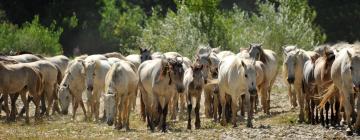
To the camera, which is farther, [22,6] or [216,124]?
[22,6]

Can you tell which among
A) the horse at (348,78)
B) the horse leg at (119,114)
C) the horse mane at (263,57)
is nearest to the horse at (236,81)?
the horse at (348,78)

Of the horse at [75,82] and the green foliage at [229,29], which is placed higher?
the green foliage at [229,29]

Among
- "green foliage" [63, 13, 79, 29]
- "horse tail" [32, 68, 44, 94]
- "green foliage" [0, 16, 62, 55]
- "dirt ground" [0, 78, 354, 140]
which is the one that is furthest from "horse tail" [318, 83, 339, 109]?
"green foliage" [63, 13, 79, 29]

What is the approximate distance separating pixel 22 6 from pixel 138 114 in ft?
127

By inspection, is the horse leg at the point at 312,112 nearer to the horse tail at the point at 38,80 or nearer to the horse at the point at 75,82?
the horse at the point at 75,82

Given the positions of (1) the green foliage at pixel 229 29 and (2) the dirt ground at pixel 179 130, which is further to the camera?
(1) the green foliage at pixel 229 29

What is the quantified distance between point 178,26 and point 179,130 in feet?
77.3

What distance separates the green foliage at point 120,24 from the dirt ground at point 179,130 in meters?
40.2

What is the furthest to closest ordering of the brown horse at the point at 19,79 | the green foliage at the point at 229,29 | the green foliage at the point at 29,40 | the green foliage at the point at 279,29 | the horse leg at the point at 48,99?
the green foliage at the point at 29,40
the green foliage at the point at 279,29
the green foliage at the point at 229,29
the horse leg at the point at 48,99
the brown horse at the point at 19,79

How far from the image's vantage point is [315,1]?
63062 mm

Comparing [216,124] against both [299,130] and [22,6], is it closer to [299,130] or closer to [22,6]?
[299,130]

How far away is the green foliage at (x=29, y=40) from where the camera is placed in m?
47.2

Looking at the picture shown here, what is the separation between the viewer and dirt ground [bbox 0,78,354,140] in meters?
18.0

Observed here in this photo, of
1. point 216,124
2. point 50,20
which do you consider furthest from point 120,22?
point 216,124
